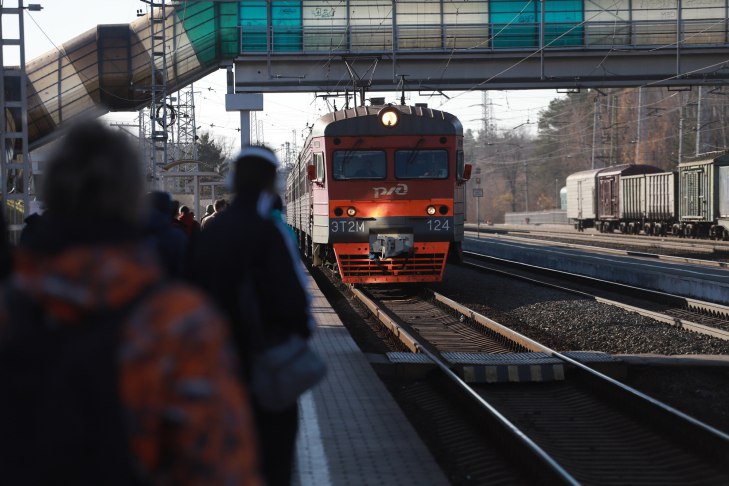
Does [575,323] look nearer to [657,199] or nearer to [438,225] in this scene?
[438,225]

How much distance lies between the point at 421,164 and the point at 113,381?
52.3 ft

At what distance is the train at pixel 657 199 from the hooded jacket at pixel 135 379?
34112mm

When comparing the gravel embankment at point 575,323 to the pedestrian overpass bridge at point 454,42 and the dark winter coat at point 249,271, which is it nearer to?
the dark winter coat at point 249,271

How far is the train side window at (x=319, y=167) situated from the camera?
17797mm

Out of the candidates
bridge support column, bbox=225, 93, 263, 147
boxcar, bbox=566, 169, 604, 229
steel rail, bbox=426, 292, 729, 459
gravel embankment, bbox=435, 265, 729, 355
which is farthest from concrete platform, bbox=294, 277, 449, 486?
boxcar, bbox=566, 169, 604, 229

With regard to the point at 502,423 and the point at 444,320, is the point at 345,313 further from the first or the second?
the point at 502,423

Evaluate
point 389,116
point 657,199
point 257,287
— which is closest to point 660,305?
point 389,116

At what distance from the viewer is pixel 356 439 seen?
7.23m

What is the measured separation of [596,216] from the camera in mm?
49750

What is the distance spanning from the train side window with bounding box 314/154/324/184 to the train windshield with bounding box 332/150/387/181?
0.92 feet

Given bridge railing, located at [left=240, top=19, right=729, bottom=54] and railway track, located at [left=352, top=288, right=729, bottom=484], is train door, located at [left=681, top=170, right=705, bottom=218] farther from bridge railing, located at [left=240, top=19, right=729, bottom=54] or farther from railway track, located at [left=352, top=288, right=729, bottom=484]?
railway track, located at [left=352, top=288, right=729, bottom=484]

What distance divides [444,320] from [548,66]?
16.6m

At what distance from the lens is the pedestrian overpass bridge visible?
2916 centimetres

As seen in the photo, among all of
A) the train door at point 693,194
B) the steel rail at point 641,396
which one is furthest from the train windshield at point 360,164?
the train door at point 693,194
